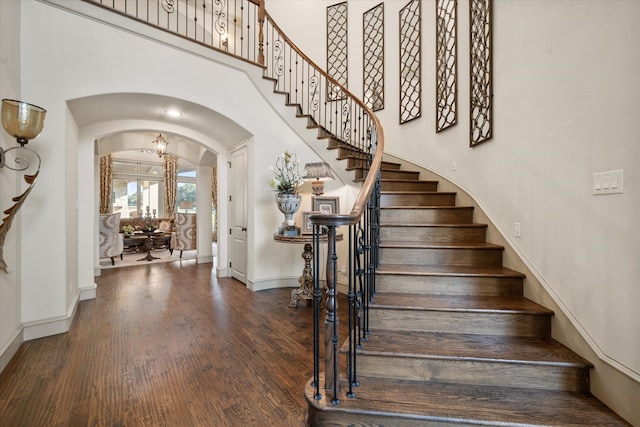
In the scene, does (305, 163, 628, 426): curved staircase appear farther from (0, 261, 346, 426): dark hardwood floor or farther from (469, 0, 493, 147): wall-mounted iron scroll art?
(469, 0, 493, 147): wall-mounted iron scroll art

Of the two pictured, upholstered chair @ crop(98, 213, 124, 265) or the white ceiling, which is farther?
upholstered chair @ crop(98, 213, 124, 265)

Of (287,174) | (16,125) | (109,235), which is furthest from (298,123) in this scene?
(109,235)

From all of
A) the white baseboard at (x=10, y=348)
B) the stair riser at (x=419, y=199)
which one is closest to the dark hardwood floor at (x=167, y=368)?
the white baseboard at (x=10, y=348)

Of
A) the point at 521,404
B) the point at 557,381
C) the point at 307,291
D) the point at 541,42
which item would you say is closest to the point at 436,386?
the point at 521,404

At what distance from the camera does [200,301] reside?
12.1ft

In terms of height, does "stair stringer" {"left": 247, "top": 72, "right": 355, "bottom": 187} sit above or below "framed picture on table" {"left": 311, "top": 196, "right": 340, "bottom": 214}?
above

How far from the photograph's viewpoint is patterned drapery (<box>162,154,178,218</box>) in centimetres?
983

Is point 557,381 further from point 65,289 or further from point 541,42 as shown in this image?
point 65,289

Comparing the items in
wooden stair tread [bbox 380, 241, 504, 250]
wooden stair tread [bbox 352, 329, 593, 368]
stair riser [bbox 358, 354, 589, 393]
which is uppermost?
wooden stair tread [bbox 380, 241, 504, 250]

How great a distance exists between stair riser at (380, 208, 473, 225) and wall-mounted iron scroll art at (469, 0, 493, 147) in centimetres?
76

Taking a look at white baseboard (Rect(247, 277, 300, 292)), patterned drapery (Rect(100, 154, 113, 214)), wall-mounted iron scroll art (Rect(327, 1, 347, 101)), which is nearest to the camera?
white baseboard (Rect(247, 277, 300, 292))

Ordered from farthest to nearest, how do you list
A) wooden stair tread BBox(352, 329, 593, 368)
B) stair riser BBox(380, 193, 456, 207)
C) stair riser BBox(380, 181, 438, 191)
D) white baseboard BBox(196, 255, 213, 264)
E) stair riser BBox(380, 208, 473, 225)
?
white baseboard BBox(196, 255, 213, 264)
stair riser BBox(380, 181, 438, 191)
stair riser BBox(380, 193, 456, 207)
stair riser BBox(380, 208, 473, 225)
wooden stair tread BBox(352, 329, 593, 368)

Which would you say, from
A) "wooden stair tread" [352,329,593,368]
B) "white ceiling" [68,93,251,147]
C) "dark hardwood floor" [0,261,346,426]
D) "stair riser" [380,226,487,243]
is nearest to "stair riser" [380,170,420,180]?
"stair riser" [380,226,487,243]

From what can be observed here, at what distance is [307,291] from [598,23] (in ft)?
10.9
